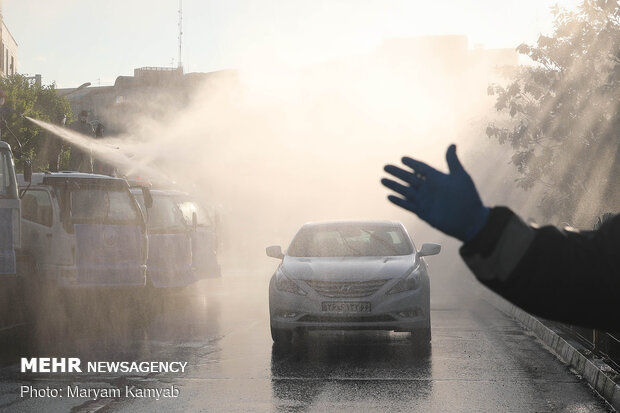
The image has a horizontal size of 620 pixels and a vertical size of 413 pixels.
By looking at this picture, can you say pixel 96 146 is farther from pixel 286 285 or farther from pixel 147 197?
pixel 286 285

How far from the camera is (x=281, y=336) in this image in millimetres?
10992

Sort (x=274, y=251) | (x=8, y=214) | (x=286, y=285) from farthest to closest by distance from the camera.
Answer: (x=8, y=214) < (x=274, y=251) < (x=286, y=285)

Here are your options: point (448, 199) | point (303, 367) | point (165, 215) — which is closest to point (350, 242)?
point (303, 367)

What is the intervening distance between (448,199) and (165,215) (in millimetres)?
15729

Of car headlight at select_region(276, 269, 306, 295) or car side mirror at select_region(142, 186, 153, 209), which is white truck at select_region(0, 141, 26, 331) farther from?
car headlight at select_region(276, 269, 306, 295)

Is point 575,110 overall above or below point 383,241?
above

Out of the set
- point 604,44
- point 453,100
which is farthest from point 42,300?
point 453,100

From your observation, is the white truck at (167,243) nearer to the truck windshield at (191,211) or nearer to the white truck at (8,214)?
the truck windshield at (191,211)

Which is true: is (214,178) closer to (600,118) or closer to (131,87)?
(600,118)

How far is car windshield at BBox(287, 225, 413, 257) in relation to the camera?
39.0 feet

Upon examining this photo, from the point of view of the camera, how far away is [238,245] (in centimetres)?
4172

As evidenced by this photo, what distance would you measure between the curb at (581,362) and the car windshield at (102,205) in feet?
21.4

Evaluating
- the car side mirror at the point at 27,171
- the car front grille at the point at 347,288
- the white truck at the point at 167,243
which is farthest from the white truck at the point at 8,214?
the car front grille at the point at 347,288

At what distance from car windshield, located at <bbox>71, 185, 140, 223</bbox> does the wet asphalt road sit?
1.61 m
